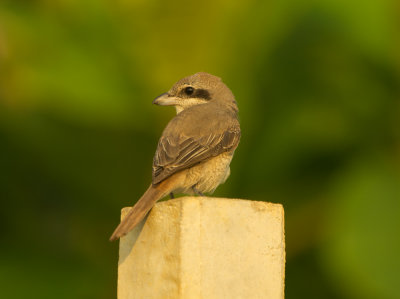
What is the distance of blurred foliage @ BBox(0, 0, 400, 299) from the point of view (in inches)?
281

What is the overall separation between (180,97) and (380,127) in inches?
99.2

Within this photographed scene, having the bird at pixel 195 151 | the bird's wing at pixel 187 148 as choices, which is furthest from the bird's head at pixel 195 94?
the bird's wing at pixel 187 148

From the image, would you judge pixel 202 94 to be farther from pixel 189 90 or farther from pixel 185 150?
pixel 185 150

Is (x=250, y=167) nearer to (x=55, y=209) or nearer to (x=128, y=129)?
(x=128, y=129)

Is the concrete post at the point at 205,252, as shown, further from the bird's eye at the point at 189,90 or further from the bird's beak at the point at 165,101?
the bird's eye at the point at 189,90

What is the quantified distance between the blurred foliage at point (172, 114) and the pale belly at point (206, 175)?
188 centimetres

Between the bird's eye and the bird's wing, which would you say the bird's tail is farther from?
the bird's eye

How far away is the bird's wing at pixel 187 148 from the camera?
180 inches

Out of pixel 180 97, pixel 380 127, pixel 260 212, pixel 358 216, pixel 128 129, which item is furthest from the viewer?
pixel 380 127

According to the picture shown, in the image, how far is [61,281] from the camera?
711cm

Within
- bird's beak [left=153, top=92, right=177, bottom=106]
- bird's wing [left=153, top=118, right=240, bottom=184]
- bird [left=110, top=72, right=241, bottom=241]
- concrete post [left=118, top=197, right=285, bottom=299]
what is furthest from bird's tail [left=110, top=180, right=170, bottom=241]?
bird's beak [left=153, top=92, right=177, bottom=106]

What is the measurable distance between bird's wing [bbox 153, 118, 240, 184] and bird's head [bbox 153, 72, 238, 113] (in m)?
0.85

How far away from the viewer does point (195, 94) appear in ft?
19.9

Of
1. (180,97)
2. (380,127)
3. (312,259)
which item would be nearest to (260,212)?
(180,97)
